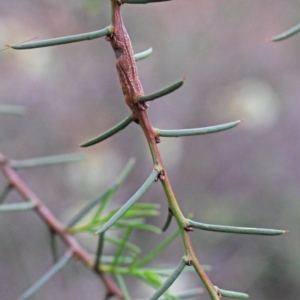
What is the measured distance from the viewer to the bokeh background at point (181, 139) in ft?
4.82

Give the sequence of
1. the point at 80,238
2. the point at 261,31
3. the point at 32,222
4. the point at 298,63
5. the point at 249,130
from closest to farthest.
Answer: the point at 80,238 < the point at 32,222 < the point at 249,130 < the point at 298,63 < the point at 261,31

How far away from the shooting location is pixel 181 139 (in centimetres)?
171

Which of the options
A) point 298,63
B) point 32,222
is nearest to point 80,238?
point 32,222

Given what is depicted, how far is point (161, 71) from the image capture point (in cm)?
178

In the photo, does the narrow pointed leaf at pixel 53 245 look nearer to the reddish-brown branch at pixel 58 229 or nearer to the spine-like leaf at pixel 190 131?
the reddish-brown branch at pixel 58 229

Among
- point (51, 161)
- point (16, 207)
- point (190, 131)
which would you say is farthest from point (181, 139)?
point (190, 131)

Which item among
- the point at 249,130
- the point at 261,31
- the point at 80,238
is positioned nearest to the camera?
the point at 80,238

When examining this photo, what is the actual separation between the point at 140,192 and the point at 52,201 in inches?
56.4

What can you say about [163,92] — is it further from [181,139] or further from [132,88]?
[181,139]

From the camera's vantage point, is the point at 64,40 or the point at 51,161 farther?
the point at 51,161

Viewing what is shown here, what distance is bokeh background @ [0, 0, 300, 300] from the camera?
4.82ft

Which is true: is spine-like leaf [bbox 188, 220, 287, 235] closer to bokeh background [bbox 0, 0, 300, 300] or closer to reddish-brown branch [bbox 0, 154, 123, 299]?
reddish-brown branch [bbox 0, 154, 123, 299]

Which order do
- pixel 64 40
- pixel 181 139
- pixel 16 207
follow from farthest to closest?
pixel 181 139 < pixel 16 207 < pixel 64 40

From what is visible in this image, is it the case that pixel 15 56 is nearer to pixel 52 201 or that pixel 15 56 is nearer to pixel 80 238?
pixel 52 201
